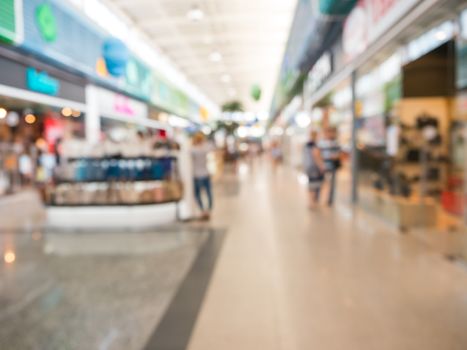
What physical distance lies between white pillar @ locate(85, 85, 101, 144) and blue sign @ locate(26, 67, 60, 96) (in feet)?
5.40

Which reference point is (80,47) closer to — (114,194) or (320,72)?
(114,194)

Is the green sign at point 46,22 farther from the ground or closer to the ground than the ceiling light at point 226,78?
closer to the ground

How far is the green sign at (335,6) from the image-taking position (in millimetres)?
6367

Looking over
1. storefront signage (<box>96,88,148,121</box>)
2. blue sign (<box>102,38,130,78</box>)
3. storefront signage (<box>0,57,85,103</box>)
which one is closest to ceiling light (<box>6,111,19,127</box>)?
storefront signage (<box>96,88,148,121</box>)

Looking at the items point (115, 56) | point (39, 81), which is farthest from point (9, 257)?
→ point (115, 56)

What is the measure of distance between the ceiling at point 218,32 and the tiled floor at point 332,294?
7.66 m

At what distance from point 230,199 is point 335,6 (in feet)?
16.7

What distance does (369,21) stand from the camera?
6.29 m

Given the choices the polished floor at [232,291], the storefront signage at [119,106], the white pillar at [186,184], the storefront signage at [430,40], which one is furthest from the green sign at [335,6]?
the storefront signage at [119,106]

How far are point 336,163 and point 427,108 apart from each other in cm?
205

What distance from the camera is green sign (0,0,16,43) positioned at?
6.00 m

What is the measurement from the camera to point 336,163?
8586 mm

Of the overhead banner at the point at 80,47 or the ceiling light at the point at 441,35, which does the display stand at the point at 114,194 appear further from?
the ceiling light at the point at 441,35

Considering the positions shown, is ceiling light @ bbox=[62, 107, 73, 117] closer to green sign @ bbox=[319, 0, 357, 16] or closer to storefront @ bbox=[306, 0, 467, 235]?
green sign @ bbox=[319, 0, 357, 16]
